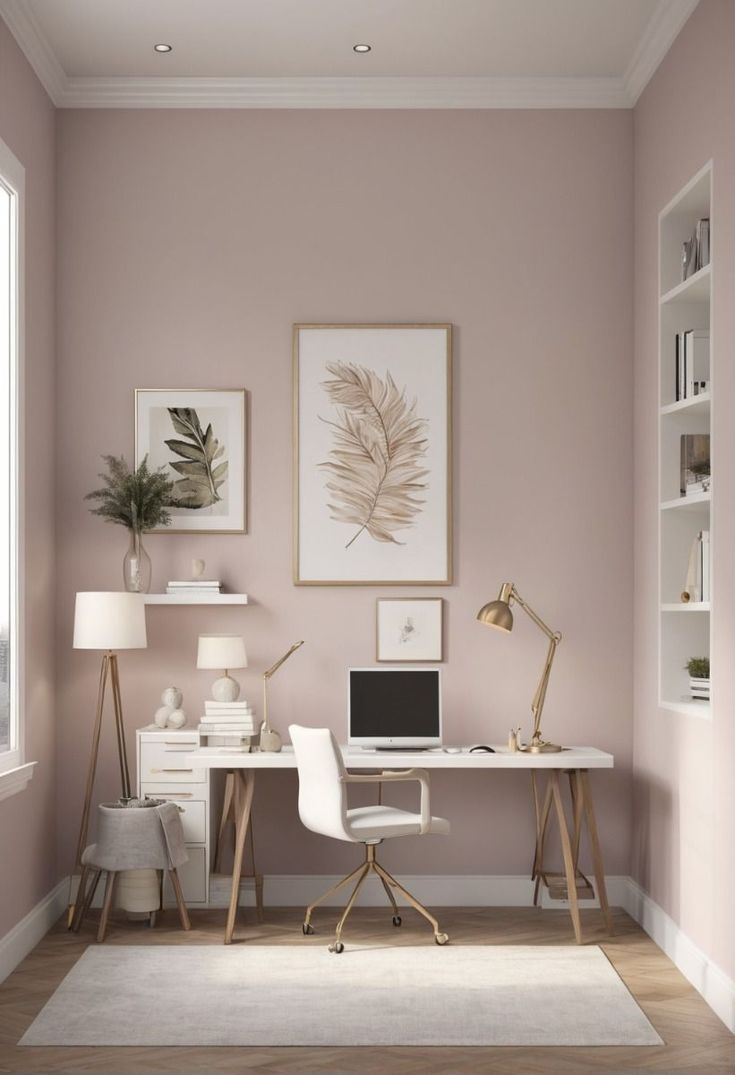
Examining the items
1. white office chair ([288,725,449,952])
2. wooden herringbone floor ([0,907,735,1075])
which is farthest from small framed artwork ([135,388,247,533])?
wooden herringbone floor ([0,907,735,1075])

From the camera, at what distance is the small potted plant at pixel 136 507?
5117 millimetres

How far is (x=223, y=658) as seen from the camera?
199 inches

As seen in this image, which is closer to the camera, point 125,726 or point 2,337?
point 2,337

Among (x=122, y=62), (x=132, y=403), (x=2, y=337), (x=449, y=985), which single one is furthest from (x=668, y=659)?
(x=122, y=62)

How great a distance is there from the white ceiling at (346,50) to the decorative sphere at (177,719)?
9.01 feet

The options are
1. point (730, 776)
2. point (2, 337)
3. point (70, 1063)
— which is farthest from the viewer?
point (2, 337)

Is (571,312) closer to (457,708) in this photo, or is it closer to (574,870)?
(457,708)

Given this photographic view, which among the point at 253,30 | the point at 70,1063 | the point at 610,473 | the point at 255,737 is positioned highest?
the point at 253,30

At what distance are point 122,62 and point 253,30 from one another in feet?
2.23

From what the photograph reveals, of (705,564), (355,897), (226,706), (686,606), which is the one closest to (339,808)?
(355,897)

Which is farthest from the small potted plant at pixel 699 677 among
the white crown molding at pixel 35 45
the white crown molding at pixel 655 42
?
the white crown molding at pixel 35 45

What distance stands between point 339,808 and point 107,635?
120cm

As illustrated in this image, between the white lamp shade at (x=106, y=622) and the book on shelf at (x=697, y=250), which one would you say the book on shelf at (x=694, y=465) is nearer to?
the book on shelf at (x=697, y=250)

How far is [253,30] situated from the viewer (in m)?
4.83
